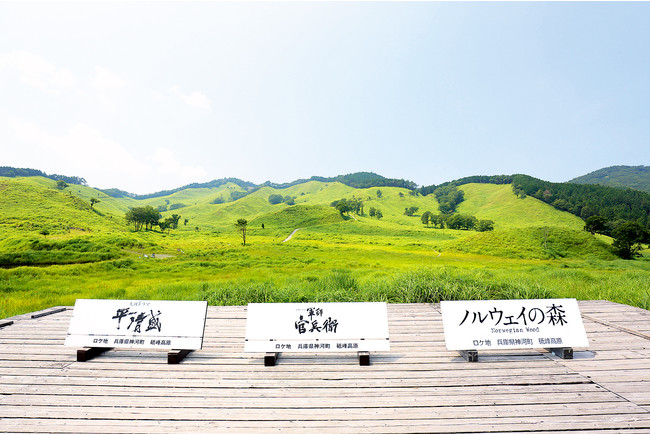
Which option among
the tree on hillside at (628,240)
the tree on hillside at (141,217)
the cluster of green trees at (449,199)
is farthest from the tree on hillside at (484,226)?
the tree on hillside at (141,217)

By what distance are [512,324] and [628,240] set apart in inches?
2540

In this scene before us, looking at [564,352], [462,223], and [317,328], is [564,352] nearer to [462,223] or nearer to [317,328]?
[317,328]

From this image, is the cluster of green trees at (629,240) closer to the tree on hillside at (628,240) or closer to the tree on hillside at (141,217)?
the tree on hillside at (628,240)

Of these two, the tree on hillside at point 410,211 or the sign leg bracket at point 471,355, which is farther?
the tree on hillside at point 410,211

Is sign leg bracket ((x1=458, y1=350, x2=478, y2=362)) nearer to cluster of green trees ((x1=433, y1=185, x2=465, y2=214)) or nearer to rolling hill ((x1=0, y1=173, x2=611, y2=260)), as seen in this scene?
rolling hill ((x1=0, y1=173, x2=611, y2=260))

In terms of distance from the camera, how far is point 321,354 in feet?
Answer: 16.4

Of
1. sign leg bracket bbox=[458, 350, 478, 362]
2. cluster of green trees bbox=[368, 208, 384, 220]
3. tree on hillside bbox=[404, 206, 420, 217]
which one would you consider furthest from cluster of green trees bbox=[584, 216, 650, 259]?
tree on hillside bbox=[404, 206, 420, 217]

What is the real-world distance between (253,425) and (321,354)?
6.65 ft

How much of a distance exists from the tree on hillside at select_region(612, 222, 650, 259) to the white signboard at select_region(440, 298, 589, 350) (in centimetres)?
6260

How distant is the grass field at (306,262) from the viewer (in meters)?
9.76

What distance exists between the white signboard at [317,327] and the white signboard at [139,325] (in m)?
1.04

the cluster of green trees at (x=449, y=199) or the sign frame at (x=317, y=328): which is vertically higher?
the cluster of green trees at (x=449, y=199)

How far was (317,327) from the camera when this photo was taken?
4680mm

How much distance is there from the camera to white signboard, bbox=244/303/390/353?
4582 millimetres
